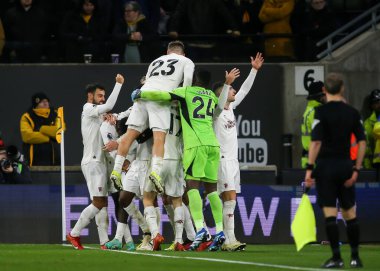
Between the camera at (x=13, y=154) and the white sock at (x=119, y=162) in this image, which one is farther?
the camera at (x=13, y=154)

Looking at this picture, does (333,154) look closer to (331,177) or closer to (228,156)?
(331,177)

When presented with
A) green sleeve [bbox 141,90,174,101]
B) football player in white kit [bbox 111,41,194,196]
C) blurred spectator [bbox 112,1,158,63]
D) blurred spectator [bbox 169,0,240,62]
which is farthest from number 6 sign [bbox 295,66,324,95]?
green sleeve [bbox 141,90,174,101]

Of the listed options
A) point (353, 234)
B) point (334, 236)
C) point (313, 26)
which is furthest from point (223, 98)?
point (313, 26)

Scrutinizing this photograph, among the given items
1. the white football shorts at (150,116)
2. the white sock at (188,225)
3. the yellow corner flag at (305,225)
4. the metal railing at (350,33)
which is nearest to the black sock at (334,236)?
the yellow corner flag at (305,225)

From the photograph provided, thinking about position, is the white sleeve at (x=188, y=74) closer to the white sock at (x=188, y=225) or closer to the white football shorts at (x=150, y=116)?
the white football shorts at (x=150, y=116)

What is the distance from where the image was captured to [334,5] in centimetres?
2794

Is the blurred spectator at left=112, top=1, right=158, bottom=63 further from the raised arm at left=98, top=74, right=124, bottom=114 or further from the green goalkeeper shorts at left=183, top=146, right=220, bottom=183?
the green goalkeeper shorts at left=183, top=146, right=220, bottom=183

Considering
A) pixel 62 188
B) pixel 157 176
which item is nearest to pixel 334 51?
pixel 62 188

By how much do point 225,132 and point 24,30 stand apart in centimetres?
703

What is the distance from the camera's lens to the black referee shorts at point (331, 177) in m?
15.5

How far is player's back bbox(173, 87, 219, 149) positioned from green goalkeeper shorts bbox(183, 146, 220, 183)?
8 cm

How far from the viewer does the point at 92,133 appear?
21.1 metres

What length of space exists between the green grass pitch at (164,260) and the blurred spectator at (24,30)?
22.9 feet

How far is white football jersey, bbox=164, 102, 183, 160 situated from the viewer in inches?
770
